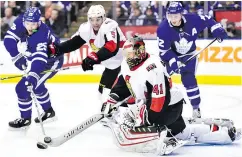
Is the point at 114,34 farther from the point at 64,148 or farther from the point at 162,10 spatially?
the point at 162,10

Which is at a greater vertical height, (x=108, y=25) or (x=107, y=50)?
(x=108, y=25)

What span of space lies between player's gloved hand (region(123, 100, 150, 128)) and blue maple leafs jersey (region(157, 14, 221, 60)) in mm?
957

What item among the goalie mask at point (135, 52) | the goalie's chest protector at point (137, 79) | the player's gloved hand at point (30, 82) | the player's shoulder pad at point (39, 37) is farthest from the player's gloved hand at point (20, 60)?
the goalie mask at point (135, 52)

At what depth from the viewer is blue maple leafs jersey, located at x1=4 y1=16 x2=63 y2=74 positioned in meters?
4.20

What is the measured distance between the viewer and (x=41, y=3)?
25.5 feet

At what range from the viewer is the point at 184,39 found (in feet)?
15.1

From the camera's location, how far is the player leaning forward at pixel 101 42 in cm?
425

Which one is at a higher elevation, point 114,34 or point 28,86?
point 114,34

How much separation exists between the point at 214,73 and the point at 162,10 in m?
1.11

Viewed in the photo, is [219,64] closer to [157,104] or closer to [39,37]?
[39,37]

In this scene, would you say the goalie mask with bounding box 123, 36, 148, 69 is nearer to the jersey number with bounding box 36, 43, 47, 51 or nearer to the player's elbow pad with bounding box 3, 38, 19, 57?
the jersey number with bounding box 36, 43, 47, 51

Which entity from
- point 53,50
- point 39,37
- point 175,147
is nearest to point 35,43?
point 39,37

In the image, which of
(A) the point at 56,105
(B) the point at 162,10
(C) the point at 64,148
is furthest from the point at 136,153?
Result: (B) the point at 162,10

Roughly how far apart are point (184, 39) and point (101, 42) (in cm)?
68
